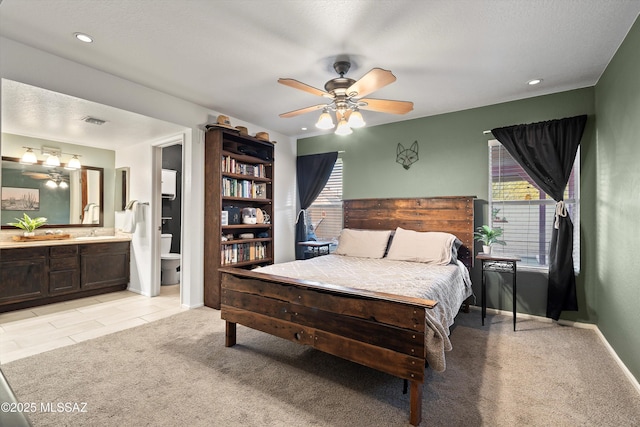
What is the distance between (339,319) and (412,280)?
83cm

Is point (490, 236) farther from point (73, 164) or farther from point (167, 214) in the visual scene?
point (73, 164)

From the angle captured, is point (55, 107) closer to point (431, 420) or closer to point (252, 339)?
point (252, 339)

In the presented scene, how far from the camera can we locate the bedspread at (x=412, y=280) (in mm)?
1850

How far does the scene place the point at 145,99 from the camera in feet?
10.8

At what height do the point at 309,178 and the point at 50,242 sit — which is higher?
the point at 309,178

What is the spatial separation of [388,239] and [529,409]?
2.29 metres

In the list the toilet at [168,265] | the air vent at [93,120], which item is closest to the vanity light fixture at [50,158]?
the air vent at [93,120]

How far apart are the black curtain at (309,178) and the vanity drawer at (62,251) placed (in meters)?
3.20

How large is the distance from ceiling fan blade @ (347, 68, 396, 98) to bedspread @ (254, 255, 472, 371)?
156 centimetres

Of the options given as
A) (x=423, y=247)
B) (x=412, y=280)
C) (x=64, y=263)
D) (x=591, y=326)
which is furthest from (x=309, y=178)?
(x=591, y=326)

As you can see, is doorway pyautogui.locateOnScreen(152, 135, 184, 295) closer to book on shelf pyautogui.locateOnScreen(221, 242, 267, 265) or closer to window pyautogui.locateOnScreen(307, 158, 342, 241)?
book on shelf pyautogui.locateOnScreen(221, 242, 267, 265)

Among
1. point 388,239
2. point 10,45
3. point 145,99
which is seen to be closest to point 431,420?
point 388,239

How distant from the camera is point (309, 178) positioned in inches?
203

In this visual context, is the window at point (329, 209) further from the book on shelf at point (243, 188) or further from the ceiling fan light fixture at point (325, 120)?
the ceiling fan light fixture at point (325, 120)
